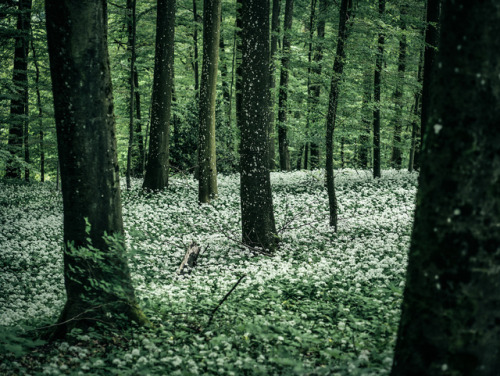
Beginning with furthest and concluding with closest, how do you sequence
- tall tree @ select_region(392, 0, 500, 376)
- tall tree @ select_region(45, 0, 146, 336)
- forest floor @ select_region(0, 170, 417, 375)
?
tall tree @ select_region(45, 0, 146, 336) → forest floor @ select_region(0, 170, 417, 375) → tall tree @ select_region(392, 0, 500, 376)

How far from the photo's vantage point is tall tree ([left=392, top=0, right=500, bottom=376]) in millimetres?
2275

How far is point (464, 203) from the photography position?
2307mm

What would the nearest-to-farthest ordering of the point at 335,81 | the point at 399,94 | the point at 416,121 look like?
the point at 335,81 → the point at 416,121 → the point at 399,94

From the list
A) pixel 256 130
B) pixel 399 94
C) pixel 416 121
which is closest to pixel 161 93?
pixel 256 130

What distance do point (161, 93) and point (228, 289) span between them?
10322 mm

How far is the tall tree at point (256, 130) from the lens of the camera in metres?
8.72

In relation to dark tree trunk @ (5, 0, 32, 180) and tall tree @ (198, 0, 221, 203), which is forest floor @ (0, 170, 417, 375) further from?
dark tree trunk @ (5, 0, 32, 180)

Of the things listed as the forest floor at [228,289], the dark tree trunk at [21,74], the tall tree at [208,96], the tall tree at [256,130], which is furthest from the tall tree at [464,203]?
the dark tree trunk at [21,74]

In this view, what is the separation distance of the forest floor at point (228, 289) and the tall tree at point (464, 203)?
108 centimetres

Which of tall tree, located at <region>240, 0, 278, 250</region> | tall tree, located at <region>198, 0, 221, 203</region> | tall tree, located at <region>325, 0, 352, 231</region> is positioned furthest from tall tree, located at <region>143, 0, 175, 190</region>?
tall tree, located at <region>325, 0, 352, 231</region>

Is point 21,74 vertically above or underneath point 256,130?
above

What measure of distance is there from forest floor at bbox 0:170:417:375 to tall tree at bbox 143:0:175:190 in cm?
109

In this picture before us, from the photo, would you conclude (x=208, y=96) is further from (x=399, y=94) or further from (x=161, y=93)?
(x=399, y=94)

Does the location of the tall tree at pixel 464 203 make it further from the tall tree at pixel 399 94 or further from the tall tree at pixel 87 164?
the tall tree at pixel 399 94
